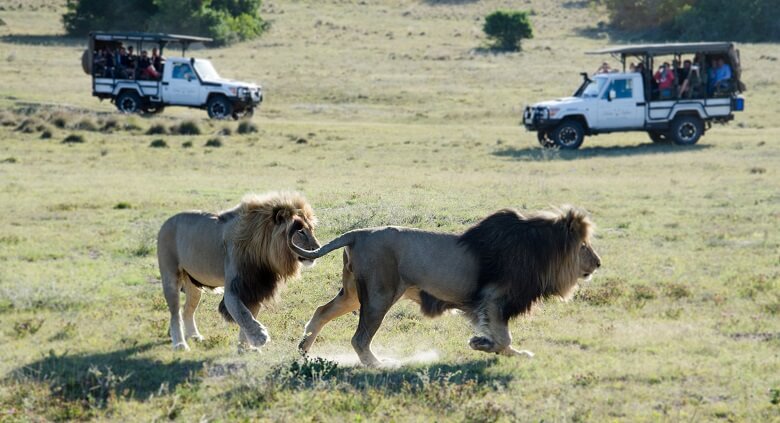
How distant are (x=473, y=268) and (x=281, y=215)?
1.56 metres

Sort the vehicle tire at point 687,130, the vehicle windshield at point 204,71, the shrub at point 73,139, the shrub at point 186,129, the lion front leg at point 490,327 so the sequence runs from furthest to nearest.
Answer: the vehicle windshield at point 204,71, the shrub at point 186,129, the vehicle tire at point 687,130, the shrub at point 73,139, the lion front leg at point 490,327

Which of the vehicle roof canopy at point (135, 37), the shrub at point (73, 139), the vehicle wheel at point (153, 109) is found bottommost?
the shrub at point (73, 139)

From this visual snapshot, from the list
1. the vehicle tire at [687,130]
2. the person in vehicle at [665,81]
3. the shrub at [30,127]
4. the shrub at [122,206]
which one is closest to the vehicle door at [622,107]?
the person in vehicle at [665,81]

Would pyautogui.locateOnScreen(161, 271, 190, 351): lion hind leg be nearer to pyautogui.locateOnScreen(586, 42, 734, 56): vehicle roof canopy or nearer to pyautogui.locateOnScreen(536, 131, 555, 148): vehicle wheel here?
pyautogui.locateOnScreen(536, 131, 555, 148): vehicle wheel

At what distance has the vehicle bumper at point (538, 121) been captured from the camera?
28.6 meters

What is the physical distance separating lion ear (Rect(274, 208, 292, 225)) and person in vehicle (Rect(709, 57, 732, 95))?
918 inches

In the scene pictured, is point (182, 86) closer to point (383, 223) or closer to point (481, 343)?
point (383, 223)

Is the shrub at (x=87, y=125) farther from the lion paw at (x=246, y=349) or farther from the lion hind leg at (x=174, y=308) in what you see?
the lion paw at (x=246, y=349)

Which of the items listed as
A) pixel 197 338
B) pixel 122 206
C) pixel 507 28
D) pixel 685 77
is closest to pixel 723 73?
pixel 685 77

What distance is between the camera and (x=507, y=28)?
55.4 meters

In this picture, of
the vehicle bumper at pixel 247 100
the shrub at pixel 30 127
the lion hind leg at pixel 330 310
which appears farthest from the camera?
the vehicle bumper at pixel 247 100

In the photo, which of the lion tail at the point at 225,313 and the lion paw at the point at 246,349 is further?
the lion tail at the point at 225,313

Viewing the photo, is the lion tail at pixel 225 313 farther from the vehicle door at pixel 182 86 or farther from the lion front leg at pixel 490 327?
the vehicle door at pixel 182 86

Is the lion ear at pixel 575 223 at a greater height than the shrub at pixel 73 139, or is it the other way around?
the lion ear at pixel 575 223
